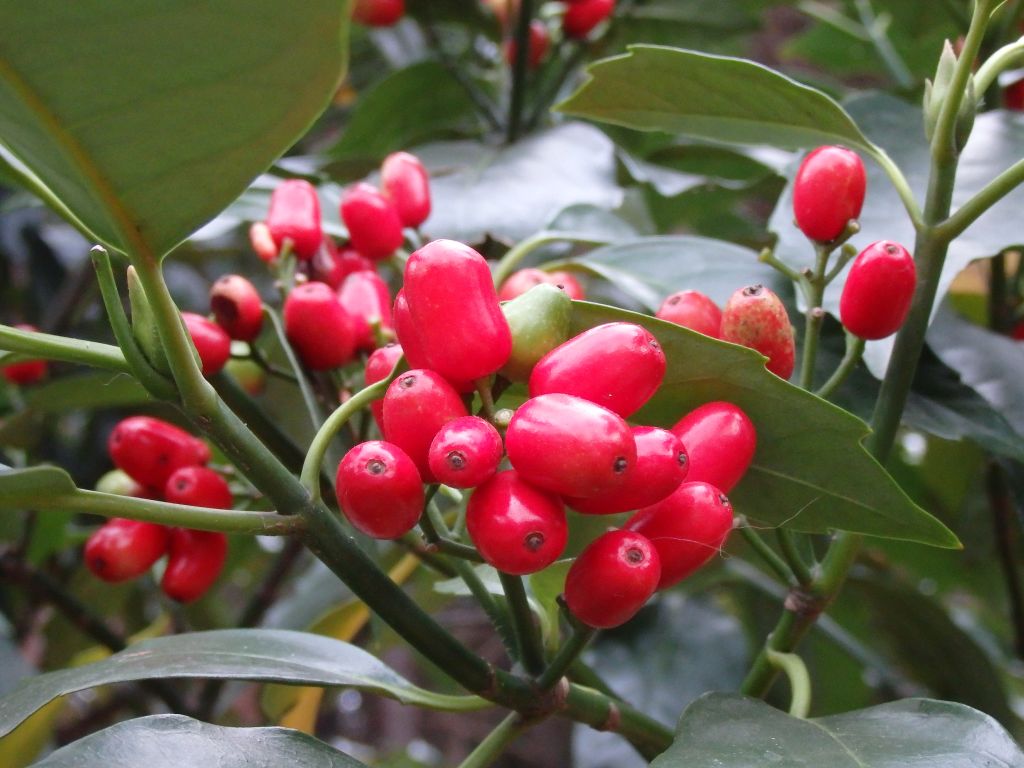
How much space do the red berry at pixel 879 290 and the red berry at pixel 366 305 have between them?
312 millimetres

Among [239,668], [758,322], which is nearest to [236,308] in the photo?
[239,668]

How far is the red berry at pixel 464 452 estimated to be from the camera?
46cm

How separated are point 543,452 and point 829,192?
287mm

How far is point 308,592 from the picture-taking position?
1225 mm

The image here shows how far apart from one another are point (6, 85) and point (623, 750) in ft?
3.01

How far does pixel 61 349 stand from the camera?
46 cm

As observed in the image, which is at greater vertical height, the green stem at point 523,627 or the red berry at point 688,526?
the red berry at point 688,526

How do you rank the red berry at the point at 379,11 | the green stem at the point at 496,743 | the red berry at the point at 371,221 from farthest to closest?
the red berry at the point at 379,11, the red berry at the point at 371,221, the green stem at the point at 496,743

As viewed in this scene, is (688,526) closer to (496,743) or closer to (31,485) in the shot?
(496,743)

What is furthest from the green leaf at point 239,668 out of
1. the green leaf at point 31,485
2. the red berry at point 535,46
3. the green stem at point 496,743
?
the red berry at point 535,46

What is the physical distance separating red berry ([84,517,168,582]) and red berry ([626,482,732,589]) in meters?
0.39

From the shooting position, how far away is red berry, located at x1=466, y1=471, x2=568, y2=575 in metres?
0.46

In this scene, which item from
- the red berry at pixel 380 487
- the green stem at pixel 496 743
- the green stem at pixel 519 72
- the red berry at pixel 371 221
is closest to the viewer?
the red berry at pixel 380 487

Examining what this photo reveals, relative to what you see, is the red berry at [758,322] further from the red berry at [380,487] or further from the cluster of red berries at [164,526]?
the cluster of red berries at [164,526]
